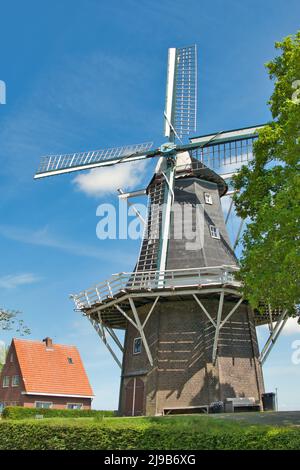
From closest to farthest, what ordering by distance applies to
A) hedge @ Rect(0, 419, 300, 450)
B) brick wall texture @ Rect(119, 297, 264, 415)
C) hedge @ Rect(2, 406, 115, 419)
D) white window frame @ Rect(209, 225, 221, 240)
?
hedge @ Rect(0, 419, 300, 450) < brick wall texture @ Rect(119, 297, 264, 415) < white window frame @ Rect(209, 225, 221, 240) < hedge @ Rect(2, 406, 115, 419)

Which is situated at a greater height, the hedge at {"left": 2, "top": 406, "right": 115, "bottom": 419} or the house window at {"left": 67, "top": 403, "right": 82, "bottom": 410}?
the house window at {"left": 67, "top": 403, "right": 82, "bottom": 410}

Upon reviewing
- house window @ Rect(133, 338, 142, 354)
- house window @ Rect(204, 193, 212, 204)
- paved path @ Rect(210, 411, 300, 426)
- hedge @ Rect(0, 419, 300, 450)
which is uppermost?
house window @ Rect(204, 193, 212, 204)

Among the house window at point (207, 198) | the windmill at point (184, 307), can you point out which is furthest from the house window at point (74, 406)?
the house window at point (207, 198)

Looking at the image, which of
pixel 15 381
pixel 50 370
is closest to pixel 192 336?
pixel 50 370

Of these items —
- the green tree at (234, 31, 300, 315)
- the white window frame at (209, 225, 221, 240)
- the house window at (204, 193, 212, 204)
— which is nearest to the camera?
the green tree at (234, 31, 300, 315)

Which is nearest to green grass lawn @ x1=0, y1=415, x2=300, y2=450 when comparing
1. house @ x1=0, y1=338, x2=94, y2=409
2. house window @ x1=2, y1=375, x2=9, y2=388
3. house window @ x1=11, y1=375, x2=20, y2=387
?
house @ x1=0, y1=338, x2=94, y2=409

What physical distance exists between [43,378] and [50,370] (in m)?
1.08

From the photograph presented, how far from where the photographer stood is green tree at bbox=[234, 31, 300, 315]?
38.4 ft

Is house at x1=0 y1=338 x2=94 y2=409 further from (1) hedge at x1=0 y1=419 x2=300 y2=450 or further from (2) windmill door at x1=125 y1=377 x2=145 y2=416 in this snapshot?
(1) hedge at x1=0 y1=419 x2=300 y2=450

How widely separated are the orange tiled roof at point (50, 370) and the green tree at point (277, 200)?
82.9ft

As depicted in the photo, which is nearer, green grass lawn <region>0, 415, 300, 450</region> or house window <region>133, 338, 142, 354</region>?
green grass lawn <region>0, 415, 300, 450</region>

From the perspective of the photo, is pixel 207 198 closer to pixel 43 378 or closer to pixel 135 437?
pixel 135 437

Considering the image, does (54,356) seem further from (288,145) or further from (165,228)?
(288,145)

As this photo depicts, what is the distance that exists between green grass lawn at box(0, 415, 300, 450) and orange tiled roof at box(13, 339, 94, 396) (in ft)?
67.7
